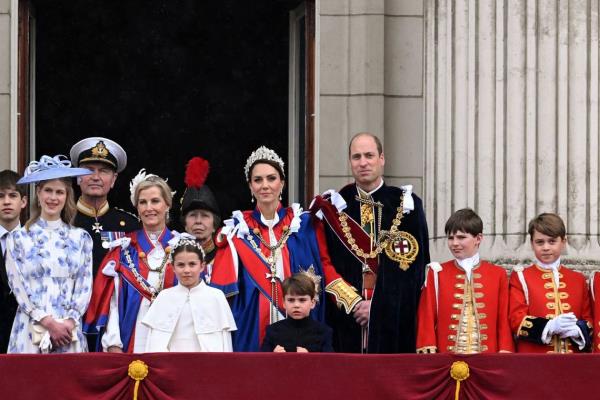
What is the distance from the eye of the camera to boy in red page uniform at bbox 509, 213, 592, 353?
942cm

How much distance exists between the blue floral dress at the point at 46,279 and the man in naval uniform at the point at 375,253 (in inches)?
58.3

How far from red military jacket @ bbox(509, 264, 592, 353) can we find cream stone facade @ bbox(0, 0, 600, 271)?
1.78 meters

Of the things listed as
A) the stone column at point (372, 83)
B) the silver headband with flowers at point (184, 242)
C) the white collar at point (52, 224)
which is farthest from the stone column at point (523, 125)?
the white collar at point (52, 224)

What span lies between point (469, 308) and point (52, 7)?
755 cm

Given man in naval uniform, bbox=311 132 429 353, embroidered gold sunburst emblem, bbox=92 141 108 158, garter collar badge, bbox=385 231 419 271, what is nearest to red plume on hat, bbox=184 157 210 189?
embroidered gold sunburst emblem, bbox=92 141 108 158

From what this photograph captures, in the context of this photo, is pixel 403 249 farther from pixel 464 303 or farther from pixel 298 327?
pixel 298 327

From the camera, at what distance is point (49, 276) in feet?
31.1

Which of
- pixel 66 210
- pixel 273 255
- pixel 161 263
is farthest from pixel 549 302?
pixel 66 210

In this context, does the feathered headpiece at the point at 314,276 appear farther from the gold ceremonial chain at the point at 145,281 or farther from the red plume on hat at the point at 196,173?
the red plume on hat at the point at 196,173

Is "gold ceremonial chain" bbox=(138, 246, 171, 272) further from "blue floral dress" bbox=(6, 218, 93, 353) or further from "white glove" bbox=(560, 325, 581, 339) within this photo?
"white glove" bbox=(560, 325, 581, 339)

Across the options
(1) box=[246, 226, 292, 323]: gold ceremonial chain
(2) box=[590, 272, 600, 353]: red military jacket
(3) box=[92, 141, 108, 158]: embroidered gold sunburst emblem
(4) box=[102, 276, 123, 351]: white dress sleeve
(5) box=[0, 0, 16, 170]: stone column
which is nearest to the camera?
(2) box=[590, 272, 600, 353]: red military jacket

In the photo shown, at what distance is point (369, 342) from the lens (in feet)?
31.9

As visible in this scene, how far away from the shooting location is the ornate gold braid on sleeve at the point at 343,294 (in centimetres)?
965

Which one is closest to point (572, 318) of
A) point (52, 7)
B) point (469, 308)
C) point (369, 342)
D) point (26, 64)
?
point (469, 308)
